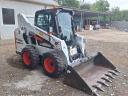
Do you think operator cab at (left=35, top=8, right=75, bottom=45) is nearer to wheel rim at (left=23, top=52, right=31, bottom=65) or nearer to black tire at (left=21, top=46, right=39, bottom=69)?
black tire at (left=21, top=46, right=39, bottom=69)

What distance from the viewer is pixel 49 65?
6.76 meters

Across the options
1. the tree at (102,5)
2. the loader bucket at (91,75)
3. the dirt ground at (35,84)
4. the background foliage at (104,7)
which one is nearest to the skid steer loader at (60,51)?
the loader bucket at (91,75)

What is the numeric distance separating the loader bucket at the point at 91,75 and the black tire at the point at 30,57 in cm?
139

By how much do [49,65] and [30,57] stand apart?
0.83 m

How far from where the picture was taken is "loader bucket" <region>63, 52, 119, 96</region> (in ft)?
18.7

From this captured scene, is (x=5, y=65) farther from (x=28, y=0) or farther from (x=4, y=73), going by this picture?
(x=28, y=0)

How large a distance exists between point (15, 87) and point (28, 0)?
1301 centimetres

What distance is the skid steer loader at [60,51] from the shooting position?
6.24 metres

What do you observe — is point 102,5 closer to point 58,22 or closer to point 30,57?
point 58,22

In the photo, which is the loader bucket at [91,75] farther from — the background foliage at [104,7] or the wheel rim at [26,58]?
the background foliage at [104,7]

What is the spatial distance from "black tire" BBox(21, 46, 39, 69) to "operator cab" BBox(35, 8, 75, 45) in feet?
2.72

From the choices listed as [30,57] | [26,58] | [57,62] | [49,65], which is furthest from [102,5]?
[57,62]

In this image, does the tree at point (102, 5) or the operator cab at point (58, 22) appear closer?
the operator cab at point (58, 22)

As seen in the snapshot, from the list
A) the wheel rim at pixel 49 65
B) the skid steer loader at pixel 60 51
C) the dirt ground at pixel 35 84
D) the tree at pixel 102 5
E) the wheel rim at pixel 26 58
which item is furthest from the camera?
the tree at pixel 102 5
